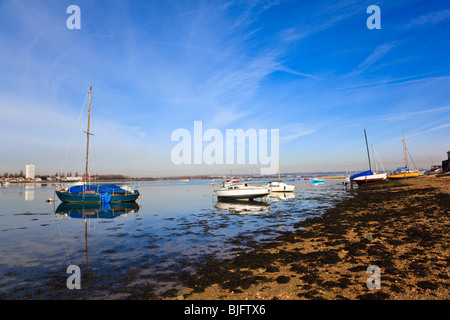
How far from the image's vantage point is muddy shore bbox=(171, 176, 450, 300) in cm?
628

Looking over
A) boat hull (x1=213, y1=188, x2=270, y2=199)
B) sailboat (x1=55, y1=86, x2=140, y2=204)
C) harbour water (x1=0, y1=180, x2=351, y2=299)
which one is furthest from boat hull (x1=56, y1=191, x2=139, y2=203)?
boat hull (x1=213, y1=188, x2=270, y2=199)

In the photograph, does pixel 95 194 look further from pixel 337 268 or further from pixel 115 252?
pixel 337 268

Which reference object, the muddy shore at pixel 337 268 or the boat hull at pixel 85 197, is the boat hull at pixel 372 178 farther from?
the boat hull at pixel 85 197

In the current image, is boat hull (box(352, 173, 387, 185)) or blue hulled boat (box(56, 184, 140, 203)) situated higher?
boat hull (box(352, 173, 387, 185))

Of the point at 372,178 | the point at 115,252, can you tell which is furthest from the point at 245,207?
the point at 372,178

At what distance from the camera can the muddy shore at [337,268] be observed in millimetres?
6281

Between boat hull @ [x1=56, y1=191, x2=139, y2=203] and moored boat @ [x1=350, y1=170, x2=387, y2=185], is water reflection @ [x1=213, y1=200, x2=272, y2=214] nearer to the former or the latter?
boat hull @ [x1=56, y1=191, x2=139, y2=203]

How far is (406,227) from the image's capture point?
12742 millimetres

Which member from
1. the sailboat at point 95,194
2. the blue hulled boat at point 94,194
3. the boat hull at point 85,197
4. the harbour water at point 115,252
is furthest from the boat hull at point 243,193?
the boat hull at point 85,197

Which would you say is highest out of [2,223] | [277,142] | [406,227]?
[277,142]

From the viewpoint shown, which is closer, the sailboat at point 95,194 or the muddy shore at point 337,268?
the muddy shore at point 337,268
